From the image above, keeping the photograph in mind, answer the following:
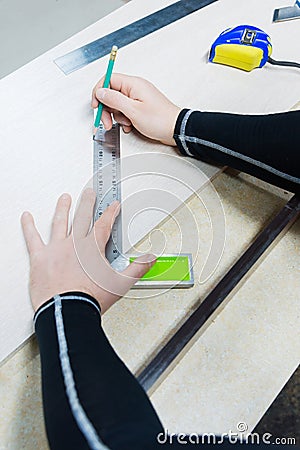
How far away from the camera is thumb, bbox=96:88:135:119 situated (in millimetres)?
838

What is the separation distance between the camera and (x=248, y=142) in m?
0.79

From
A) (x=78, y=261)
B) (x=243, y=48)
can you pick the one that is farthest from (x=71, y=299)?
(x=243, y=48)

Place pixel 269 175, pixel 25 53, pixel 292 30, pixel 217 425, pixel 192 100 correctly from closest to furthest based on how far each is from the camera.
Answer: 1. pixel 217 425
2. pixel 269 175
3. pixel 192 100
4. pixel 292 30
5. pixel 25 53

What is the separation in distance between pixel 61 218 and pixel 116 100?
24cm

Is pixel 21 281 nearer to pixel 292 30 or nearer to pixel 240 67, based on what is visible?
pixel 240 67

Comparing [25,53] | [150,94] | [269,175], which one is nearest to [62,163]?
[150,94]

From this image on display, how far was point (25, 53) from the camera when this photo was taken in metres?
1.50

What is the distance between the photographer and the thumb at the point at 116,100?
0.84 meters

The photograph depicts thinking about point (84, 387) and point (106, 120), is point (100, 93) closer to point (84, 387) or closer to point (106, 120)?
point (106, 120)

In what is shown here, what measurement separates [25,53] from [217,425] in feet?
4.13

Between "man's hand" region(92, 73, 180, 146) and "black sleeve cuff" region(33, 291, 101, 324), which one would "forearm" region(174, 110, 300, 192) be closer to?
"man's hand" region(92, 73, 180, 146)

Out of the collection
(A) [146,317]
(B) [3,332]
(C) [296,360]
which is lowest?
(C) [296,360]

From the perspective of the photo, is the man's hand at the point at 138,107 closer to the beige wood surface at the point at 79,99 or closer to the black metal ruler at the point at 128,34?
the beige wood surface at the point at 79,99

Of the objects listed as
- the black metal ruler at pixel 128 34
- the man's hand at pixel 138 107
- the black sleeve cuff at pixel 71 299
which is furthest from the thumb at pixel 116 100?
the black sleeve cuff at pixel 71 299
